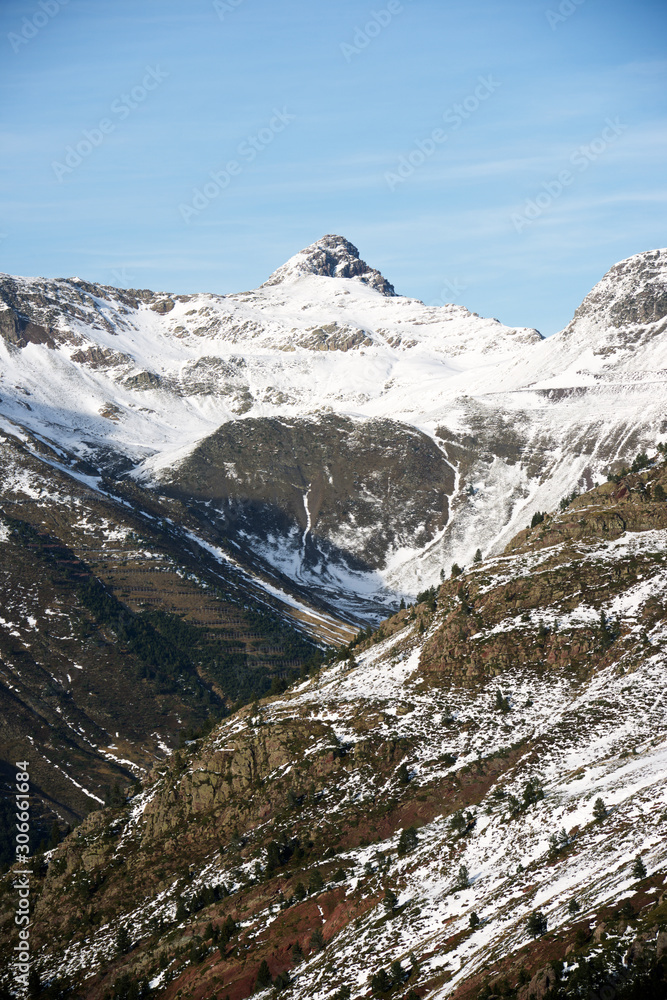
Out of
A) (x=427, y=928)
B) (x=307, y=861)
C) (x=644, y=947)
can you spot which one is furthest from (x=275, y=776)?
(x=644, y=947)

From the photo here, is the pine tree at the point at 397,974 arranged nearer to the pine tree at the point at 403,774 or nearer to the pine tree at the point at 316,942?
the pine tree at the point at 316,942

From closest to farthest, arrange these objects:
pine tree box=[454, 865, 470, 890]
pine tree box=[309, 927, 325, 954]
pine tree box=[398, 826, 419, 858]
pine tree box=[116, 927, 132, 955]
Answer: pine tree box=[454, 865, 470, 890], pine tree box=[309, 927, 325, 954], pine tree box=[398, 826, 419, 858], pine tree box=[116, 927, 132, 955]

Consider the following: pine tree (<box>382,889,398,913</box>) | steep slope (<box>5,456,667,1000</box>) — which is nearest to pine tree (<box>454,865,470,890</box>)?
steep slope (<box>5,456,667,1000</box>)

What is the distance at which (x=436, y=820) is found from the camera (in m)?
88.3

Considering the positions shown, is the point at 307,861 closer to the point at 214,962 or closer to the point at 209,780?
the point at 214,962

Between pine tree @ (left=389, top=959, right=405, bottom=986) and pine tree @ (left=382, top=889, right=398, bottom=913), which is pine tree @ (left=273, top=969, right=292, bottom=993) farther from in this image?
pine tree @ (left=389, top=959, right=405, bottom=986)

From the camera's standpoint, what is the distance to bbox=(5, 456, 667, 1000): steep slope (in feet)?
208

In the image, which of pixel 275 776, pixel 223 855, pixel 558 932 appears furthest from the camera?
pixel 275 776

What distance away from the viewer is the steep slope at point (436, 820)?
63469 millimetres

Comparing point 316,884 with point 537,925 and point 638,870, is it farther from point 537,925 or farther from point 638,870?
point 638,870

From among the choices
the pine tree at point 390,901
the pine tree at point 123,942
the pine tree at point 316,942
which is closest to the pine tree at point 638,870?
the pine tree at point 390,901

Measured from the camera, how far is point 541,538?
131375mm

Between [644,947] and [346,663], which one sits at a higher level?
[346,663]

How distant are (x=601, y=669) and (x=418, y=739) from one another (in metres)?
20.9
